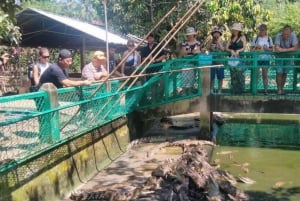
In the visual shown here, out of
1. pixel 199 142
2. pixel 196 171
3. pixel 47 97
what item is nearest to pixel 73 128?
pixel 47 97

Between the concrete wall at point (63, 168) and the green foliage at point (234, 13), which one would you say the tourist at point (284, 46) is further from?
the green foliage at point (234, 13)

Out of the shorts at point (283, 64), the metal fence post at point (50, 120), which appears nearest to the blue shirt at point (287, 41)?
the shorts at point (283, 64)

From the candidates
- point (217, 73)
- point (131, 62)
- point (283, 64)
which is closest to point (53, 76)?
point (131, 62)

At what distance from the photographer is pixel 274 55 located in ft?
31.3

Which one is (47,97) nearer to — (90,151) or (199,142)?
(90,151)

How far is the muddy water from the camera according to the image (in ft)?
23.6

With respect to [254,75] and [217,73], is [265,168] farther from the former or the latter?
[217,73]

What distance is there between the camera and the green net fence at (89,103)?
527 cm

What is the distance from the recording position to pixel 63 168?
6629 mm

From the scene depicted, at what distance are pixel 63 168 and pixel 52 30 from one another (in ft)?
29.7

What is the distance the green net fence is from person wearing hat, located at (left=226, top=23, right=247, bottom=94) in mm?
132

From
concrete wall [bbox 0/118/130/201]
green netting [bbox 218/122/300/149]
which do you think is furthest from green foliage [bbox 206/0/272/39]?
concrete wall [bbox 0/118/130/201]

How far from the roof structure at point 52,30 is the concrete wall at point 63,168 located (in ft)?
17.6

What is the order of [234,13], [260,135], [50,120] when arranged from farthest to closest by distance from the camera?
[234,13] < [260,135] < [50,120]
